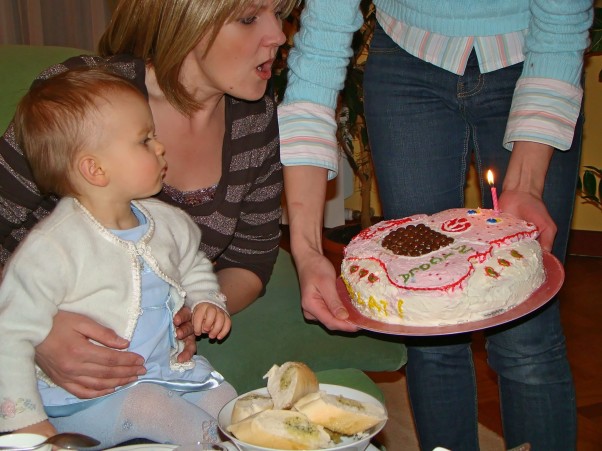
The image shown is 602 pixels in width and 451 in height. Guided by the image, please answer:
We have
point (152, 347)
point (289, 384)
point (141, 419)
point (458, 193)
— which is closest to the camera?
point (289, 384)

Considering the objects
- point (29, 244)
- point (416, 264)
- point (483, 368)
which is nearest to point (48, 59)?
point (29, 244)

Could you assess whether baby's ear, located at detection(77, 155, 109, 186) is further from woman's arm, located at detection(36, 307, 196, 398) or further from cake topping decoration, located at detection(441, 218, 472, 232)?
cake topping decoration, located at detection(441, 218, 472, 232)

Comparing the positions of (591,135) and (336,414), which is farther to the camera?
(591,135)

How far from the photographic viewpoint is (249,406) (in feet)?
3.81

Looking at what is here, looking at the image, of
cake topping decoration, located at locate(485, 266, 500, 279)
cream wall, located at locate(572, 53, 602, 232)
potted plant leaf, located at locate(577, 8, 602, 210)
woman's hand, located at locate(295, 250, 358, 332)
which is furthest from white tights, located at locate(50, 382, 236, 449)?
cream wall, located at locate(572, 53, 602, 232)

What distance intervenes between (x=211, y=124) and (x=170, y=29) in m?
0.27

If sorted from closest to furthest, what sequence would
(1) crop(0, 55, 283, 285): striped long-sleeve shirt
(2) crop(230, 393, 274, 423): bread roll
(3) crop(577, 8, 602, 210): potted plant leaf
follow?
(2) crop(230, 393, 274, 423): bread roll → (1) crop(0, 55, 283, 285): striped long-sleeve shirt → (3) crop(577, 8, 602, 210): potted plant leaf

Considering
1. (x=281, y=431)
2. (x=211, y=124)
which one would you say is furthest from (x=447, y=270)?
(x=211, y=124)

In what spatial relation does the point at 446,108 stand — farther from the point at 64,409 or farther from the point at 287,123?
the point at 64,409

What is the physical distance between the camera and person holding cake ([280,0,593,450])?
171cm

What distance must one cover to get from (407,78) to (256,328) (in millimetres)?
668

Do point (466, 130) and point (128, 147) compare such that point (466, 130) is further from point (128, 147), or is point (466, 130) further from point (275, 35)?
point (128, 147)

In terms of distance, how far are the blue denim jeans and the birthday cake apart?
179 mm

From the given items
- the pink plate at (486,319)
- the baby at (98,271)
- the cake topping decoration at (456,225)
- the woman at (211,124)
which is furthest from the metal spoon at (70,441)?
the cake topping decoration at (456,225)
